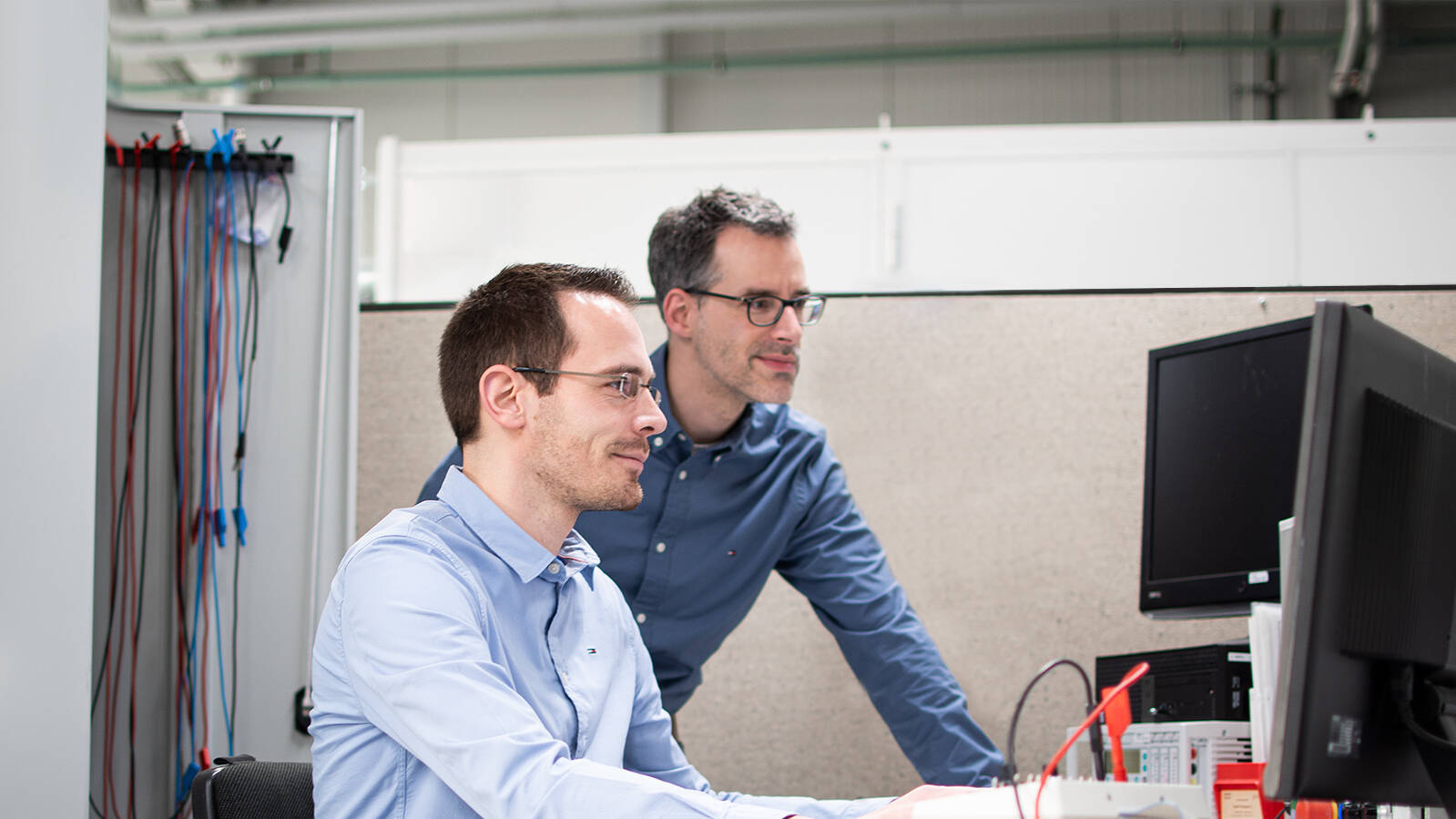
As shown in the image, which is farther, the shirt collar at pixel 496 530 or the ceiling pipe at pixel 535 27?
the ceiling pipe at pixel 535 27

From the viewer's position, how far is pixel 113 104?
2.52 m

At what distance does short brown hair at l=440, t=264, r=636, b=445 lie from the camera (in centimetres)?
130

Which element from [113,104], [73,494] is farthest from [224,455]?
[113,104]

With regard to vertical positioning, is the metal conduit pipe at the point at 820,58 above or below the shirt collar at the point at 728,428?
above

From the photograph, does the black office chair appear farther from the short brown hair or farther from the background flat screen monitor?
the background flat screen monitor

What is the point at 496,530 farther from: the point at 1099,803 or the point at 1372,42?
the point at 1372,42

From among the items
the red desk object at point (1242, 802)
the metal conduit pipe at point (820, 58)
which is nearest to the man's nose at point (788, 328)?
the red desk object at point (1242, 802)

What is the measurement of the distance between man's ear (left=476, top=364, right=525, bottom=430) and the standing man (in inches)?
20.0

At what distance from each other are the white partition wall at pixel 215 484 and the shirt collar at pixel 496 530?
51.3 inches

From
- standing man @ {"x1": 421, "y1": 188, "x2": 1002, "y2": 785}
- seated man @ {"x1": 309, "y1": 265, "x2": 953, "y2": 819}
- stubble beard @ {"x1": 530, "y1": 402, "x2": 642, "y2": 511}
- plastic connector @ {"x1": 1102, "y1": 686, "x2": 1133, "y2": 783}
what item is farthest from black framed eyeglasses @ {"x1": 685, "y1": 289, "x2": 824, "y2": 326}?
plastic connector @ {"x1": 1102, "y1": 686, "x2": 1133, "y2": 783}

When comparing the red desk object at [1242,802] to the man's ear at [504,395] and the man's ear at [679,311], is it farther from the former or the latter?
the man's ear at [679,311]

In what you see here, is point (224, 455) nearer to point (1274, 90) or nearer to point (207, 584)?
point (207, 584)

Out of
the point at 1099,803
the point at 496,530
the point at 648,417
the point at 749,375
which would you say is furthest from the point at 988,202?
the point at 1099,803

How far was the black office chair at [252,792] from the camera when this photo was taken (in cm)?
112
